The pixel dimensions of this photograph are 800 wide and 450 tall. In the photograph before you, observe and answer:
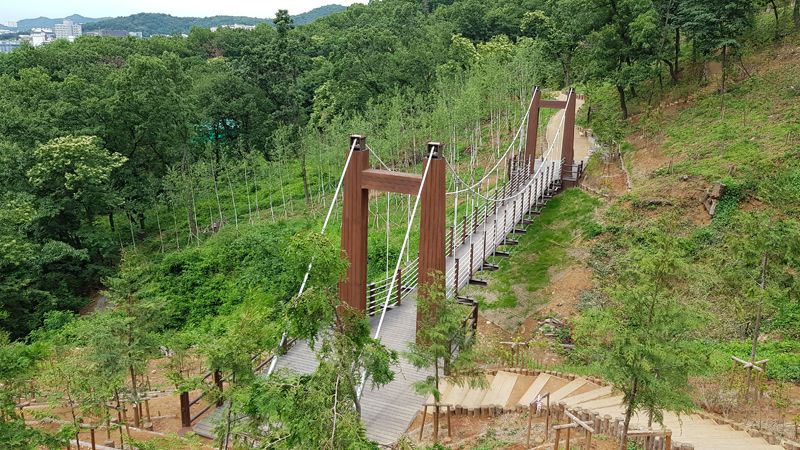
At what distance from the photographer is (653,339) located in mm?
5500

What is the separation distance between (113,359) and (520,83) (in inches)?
859

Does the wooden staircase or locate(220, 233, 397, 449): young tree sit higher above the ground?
locate(220, 233, 397, 449): young tree

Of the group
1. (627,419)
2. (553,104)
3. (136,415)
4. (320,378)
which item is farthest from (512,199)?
(320,378)

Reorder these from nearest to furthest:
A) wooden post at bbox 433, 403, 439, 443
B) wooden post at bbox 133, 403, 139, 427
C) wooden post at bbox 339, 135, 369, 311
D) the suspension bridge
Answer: wooden post at bbox 433, 403, 439, 443, the suspension bridge, wooden post at bbox 339, 135, 369, 311, wooden post at bbox 133, 403, 139, 427

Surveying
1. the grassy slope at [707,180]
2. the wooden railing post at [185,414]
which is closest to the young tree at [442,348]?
the wooden railing post at [185,414]

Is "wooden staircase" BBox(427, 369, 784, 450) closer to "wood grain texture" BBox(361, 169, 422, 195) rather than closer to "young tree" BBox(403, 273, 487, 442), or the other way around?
"young tree" BBox(403, 273, 487, 442)

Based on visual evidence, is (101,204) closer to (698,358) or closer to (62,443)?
(62,443)

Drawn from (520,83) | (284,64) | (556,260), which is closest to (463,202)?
(556,260)

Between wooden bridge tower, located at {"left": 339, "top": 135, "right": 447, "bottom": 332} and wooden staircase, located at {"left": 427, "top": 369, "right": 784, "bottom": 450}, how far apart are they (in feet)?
6.75

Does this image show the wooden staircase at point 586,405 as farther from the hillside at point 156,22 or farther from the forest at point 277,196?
the hillside at point 156,22

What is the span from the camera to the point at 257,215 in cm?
2350

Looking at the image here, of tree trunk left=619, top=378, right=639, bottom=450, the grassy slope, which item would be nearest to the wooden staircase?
tree trunk left=619, top=378, right=639, bottom=450

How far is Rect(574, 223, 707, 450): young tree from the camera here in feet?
17.9

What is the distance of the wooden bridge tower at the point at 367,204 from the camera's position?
9.04 metres
